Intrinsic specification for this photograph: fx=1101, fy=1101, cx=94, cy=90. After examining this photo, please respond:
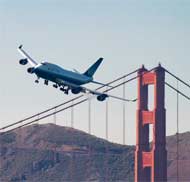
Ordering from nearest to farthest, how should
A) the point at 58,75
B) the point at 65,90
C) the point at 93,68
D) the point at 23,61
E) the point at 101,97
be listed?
the point at 101,97, the point at 65,90, the point at 23,61, the point at 58,75, the point at 93,68

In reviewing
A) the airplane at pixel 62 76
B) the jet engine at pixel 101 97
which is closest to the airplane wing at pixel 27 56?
the airplane at pixel 62 76

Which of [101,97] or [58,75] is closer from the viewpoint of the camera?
[101,97]

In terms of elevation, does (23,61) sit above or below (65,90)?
above

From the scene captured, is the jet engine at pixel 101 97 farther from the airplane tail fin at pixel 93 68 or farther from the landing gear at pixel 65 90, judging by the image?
the airplane tail fin at pixel 93 68

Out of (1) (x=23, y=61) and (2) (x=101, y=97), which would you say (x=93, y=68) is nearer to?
(1) (x=23, y=61)

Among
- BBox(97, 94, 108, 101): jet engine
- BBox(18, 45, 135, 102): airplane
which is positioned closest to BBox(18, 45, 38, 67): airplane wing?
BBox(18, 45, 135, 102): airplane

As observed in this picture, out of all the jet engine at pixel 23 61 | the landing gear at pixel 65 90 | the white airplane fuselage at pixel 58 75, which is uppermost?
the jet engine at pixel 23 61

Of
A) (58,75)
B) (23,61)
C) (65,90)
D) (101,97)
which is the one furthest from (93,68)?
(101,97)

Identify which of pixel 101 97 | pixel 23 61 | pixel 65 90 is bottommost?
pixel 101 97

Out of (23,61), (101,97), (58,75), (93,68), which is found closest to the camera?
(101,97)

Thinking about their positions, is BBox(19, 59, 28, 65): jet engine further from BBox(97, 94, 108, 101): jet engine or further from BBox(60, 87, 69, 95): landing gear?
BBox(97, 94, 108, 101): jet engine

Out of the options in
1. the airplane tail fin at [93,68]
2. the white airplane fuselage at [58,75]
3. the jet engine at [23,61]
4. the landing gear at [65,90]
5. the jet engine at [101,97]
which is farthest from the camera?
the airplane tail fin at [93,68]

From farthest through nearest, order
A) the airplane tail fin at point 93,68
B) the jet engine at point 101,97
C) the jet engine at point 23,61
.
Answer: the airplane tail fin at point 93,68 < the jet engine at point 23,61 < the jet engine at point 101,97
